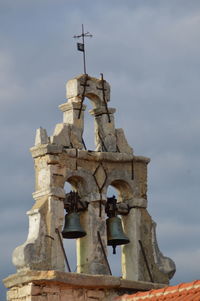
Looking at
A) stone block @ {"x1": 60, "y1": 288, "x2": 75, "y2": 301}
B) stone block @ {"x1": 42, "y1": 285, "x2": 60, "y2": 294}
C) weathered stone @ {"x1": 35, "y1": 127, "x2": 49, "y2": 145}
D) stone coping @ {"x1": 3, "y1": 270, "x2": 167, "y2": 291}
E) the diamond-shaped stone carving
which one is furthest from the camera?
the diamond-shaped stone carving

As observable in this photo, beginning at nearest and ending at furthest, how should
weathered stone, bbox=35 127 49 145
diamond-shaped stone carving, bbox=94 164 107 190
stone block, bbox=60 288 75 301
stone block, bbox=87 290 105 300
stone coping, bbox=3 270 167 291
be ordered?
stone coping, bbox=3 270 167 291 → stone block, bbox=60 288 75 301 → stone block, bbox=87 290 105 300 → weathered stone, bbox=35 127 49 145 → diamond-shaped stone carving, bbox=94 164 107 190

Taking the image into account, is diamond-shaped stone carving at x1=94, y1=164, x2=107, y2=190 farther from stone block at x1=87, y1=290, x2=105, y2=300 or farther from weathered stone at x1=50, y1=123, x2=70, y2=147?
stone block at x1=87, y1=290, x2=105, y2=300

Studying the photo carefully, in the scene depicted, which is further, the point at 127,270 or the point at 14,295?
the point at 127,270

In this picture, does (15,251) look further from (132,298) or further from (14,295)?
(132,298)

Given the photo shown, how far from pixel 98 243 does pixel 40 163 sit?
1505 millimetres

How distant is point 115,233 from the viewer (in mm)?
18953

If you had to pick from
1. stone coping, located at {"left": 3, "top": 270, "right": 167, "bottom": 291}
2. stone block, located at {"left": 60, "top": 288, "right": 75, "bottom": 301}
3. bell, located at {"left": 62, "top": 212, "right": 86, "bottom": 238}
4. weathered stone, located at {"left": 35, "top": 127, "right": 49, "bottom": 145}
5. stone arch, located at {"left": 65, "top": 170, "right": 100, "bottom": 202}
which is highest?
weathered stone, located at {"left": 35, "top": 127, "right": 49, "bottom": 145}

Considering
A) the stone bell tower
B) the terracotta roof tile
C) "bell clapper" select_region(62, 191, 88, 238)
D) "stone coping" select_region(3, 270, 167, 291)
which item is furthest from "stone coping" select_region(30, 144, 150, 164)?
the terracotta roof tile

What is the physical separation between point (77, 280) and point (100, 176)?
6.35ft

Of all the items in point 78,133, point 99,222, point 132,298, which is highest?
point 78,133

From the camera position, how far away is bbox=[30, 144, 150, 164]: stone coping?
724 inches

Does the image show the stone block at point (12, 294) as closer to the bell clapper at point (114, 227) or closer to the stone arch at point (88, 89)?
the bell clapper at point (114, 227)

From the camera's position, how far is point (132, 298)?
17797 millimetres

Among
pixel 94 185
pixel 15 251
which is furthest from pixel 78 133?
pixel 15 251
